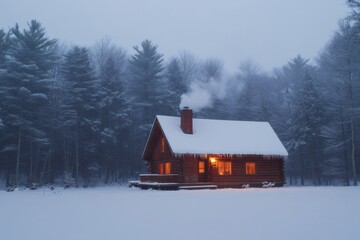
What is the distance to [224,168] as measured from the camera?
33719 mm

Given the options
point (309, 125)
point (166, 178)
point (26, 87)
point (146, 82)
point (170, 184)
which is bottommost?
point (170, 184)

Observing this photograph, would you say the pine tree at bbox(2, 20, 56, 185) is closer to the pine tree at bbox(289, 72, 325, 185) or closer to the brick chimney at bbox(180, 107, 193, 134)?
the brick chimney at bbox(180, 107, 193, 134)

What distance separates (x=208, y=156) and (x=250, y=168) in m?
4.87

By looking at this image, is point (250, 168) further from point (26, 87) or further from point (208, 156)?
point (26, 87)

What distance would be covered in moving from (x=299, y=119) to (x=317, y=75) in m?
9.19

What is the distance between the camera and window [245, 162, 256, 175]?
113 ft

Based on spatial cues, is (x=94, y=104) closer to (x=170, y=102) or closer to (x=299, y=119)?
(x=170, y=102)

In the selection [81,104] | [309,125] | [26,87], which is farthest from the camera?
[309,125]

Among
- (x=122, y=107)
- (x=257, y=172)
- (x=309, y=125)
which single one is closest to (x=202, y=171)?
(x=257, y=172)

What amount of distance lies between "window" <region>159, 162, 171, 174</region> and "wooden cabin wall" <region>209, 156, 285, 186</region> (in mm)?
3914

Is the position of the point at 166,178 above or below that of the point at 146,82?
below

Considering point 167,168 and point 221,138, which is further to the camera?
point 221,138

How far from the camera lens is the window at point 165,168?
3429 cm

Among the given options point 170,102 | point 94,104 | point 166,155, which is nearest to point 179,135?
point 166,155
